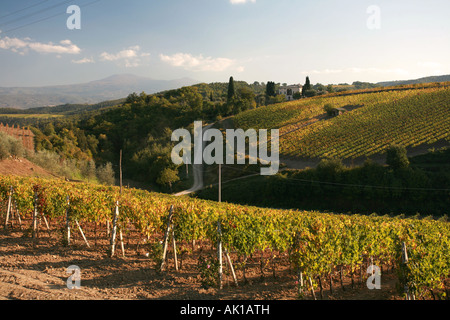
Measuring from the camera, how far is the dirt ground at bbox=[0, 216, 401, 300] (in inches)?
276

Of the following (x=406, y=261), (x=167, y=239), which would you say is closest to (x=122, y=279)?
(x=167, y=239)

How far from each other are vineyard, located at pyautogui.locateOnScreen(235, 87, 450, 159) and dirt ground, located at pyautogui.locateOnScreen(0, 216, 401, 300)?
1411 inches

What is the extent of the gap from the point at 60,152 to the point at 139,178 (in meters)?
16.5

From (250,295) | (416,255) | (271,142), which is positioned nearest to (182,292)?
(250,295)

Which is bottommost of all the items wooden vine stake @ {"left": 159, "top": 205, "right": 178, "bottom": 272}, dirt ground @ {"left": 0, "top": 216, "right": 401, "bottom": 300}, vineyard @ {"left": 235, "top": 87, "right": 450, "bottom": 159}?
dirt ground @ {"left": 0, "top": 216, "right": 401, "bottom": 300}

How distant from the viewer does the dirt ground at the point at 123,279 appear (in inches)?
276

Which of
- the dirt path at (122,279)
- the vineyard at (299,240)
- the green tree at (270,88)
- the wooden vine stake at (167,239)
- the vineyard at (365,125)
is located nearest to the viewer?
the vineyard at (299,240)

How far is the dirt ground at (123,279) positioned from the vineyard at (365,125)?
35.8m

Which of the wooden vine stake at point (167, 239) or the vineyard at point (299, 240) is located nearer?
the vineyard at point (299, 240)

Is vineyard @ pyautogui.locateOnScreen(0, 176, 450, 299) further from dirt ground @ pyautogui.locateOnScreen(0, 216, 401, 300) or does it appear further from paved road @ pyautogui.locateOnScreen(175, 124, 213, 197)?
paved road @ pyautogui.locateOnScreen(175, 124, 213, 197)

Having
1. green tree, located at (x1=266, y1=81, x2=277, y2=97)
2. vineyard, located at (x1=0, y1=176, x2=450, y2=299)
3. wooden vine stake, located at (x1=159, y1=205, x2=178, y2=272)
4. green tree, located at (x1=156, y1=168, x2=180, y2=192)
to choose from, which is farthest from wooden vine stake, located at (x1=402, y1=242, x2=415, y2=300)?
green tree, located at (x1=266, y1=81, x2=277, y2=97)

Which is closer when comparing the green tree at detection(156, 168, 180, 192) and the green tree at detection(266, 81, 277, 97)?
the green tree at detection(156, 168, 180, 192)

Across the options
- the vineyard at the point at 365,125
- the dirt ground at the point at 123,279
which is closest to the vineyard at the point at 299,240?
the dirt ground at the point at 123,279

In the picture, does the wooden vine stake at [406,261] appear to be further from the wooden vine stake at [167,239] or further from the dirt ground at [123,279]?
the wooden vine stake at [167,239]
